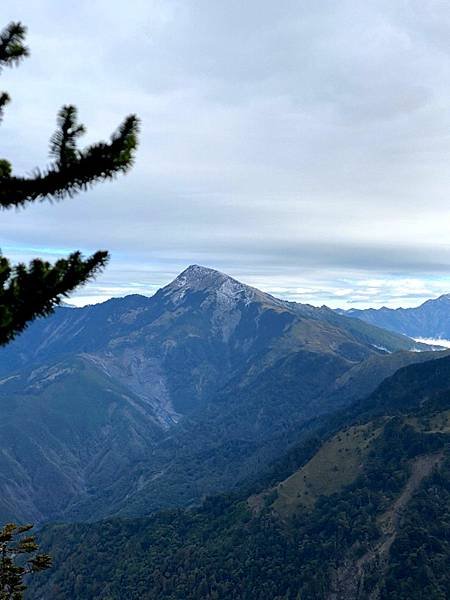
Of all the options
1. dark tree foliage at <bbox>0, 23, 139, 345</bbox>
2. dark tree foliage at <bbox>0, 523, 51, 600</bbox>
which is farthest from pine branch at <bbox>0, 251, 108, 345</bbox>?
dark tree foliage at <bbox>0, 523, 51, 600</bbox>

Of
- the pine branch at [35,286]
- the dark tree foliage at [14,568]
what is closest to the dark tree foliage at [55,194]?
the pine branch at [35,286]

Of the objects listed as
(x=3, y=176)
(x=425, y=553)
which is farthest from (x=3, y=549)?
(x=425, y=553)

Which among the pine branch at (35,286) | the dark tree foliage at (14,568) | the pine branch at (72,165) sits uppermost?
the pine branch at (72,165)

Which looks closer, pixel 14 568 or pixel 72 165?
pixel 72 165

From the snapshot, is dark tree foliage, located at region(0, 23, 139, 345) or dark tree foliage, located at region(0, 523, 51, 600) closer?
dark tree foliage, located at region(0, 23, 139, 345)

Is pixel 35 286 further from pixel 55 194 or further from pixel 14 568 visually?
pixel 14 568

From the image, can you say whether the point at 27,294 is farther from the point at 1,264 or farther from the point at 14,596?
the point at 14,596

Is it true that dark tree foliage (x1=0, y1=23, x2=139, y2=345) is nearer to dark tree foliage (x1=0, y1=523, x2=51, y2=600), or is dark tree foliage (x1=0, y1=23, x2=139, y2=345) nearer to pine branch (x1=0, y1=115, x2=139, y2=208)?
pine branch (x1=0, y1=115, x2=139, y2=208)

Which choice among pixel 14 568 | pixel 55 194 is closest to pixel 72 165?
pixel 55 194

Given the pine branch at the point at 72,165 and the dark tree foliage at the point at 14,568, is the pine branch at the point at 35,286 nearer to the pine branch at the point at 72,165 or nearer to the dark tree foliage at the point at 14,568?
the pine branch at the point at 72,165

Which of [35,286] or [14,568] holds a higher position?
[35,286]
